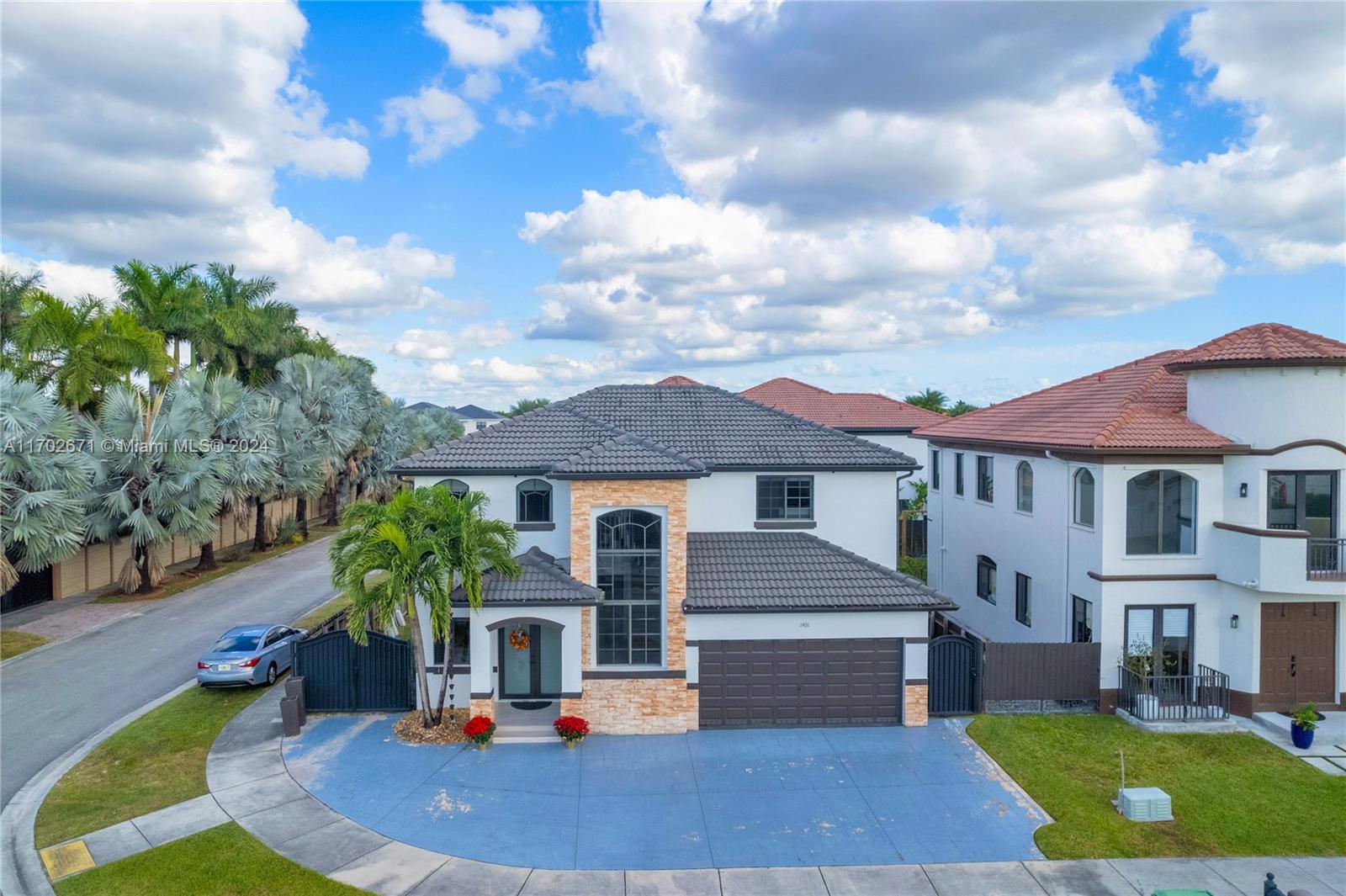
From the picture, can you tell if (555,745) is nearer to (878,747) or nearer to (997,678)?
(878,747)

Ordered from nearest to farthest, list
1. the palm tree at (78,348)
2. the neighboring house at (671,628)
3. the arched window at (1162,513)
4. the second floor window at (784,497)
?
the neighboring house at (671,628), the arched window at (1162,513), the second floor window at (784,497), the palm tree at (78,348)

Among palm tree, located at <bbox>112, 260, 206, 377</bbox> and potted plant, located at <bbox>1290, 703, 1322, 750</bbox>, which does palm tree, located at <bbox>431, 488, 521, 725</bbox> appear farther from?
palm tree, located at <bbox>112, 260, 206, 377</bbox>

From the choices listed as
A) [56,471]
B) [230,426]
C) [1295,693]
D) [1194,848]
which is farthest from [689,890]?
[230,426]

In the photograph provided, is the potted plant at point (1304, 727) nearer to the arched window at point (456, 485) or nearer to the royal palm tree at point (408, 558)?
the royal palm tree at point (408, 558)

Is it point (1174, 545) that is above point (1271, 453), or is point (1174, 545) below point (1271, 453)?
below

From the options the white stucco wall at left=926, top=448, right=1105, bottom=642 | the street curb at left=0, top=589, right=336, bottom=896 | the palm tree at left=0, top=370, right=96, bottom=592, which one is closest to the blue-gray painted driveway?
the street curb at left=0, top=589, right=336, bottom=896

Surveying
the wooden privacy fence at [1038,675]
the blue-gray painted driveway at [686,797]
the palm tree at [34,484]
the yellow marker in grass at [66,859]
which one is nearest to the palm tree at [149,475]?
the palm tree at [34,484]
